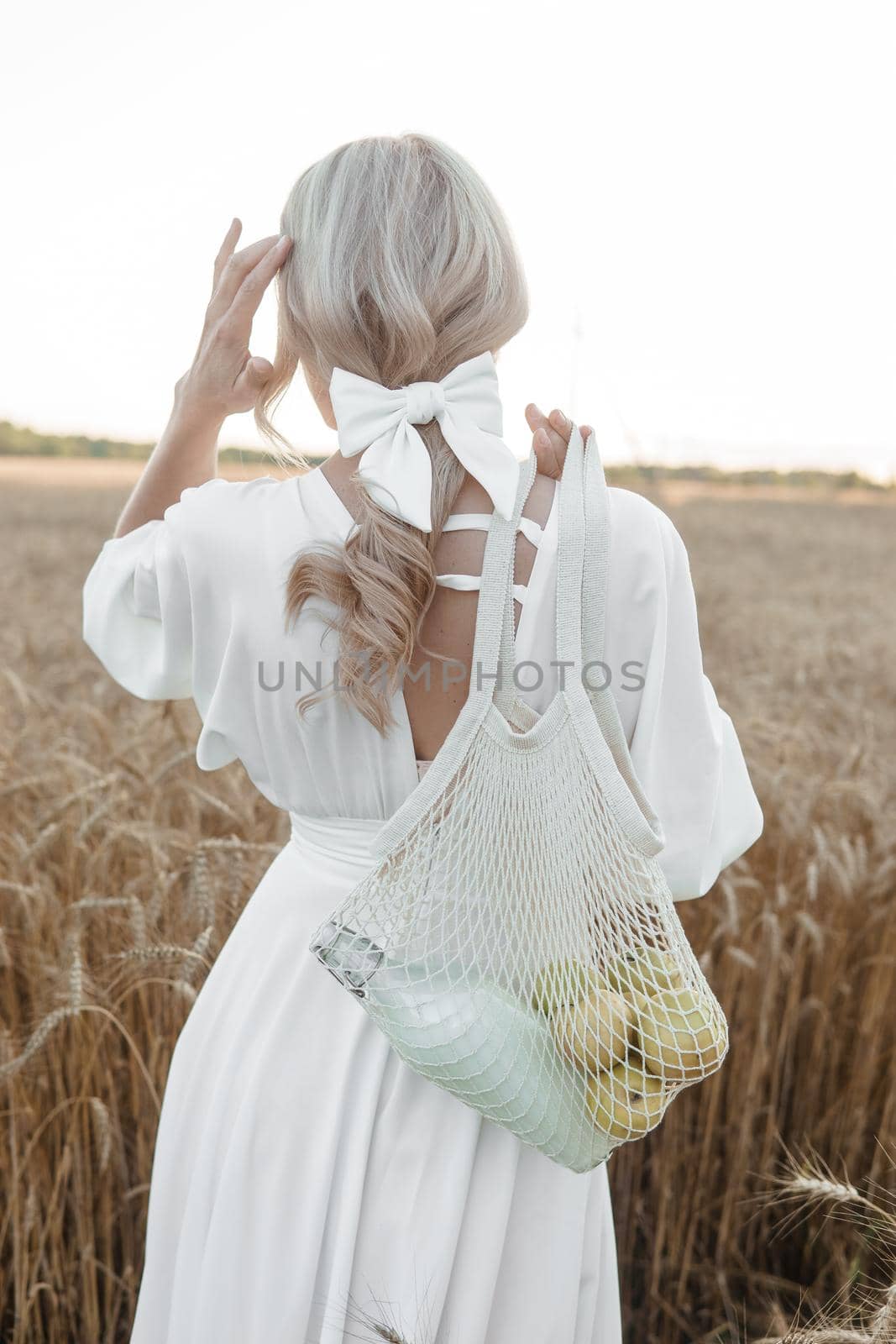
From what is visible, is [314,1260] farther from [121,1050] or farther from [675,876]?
[121,1050]

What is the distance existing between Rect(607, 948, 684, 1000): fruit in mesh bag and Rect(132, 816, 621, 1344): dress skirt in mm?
241

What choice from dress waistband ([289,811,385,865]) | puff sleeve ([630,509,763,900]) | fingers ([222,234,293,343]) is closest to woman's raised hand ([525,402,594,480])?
puff sleeve ([630,509,763,900])

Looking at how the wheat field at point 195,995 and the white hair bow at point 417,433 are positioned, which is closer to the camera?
the white hair bow at point 417,433

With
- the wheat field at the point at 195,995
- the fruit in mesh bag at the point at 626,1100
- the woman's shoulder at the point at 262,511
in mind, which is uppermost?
the woman's shoulder at the point at 262,511

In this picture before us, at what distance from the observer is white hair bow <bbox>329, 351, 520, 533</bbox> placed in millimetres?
939

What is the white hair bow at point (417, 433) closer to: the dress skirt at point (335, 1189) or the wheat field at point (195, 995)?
the dress skirt at point (335, 1189)

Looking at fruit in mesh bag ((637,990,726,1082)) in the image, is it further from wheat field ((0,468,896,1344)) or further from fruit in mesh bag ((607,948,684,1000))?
wheat field ((0,468,896,1344))

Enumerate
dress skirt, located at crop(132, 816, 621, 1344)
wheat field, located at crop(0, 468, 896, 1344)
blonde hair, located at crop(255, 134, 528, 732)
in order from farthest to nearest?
wheat field, located at crop(0, 468, 896, 1344) → dress skirt, located at crop(132, 816, 621, 1344) → blonde hair, located at crop(255, 134, 528, 732)

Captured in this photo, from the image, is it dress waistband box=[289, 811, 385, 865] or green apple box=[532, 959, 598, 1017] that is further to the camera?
dress waistband box=[289, 811, 385, 865]

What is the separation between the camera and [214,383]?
3.70 feet

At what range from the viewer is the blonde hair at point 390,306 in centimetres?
94

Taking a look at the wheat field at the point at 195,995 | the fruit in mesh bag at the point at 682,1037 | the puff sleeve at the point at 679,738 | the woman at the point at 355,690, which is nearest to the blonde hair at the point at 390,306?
the woman at the point at 355,690

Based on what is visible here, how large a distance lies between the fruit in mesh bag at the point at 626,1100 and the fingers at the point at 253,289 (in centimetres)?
84

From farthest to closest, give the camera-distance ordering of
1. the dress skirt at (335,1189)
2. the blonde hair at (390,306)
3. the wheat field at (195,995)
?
the wheat field at (195,995), the dress skirt at (335,1189), the blonde hair at (390,306)
